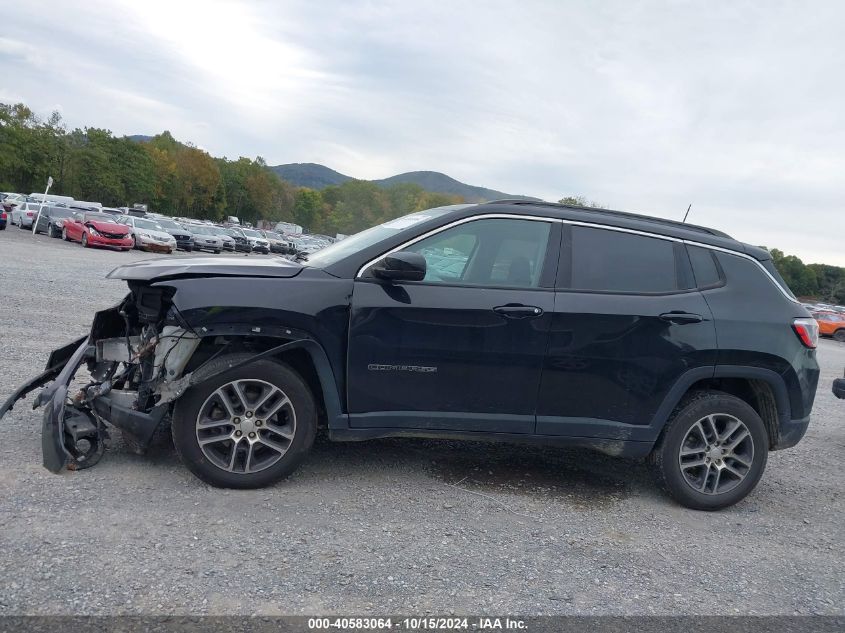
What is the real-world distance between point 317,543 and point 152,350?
5.38ft

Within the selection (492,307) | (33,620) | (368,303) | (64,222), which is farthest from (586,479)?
(64,222)

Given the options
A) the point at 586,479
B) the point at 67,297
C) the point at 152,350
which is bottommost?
Result: the point at 67,297

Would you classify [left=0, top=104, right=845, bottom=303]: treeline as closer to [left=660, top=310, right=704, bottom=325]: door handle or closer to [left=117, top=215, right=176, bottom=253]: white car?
[left=117, top=215, right=176, bottom=253]: white car

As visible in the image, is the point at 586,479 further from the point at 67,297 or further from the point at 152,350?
the point at 67,297

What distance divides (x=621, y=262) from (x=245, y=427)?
2.66 meters

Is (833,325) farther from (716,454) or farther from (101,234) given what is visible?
(101,234)

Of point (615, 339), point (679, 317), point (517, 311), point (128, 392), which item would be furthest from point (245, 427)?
point (679, 317)

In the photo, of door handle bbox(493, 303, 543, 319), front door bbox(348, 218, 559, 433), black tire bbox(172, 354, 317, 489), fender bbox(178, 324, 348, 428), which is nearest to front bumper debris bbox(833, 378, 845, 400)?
front door bbox(348, 218, 559, 433)

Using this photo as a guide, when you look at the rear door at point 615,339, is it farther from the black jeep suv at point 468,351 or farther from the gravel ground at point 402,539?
the gravel ground at point 402,539

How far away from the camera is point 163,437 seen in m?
4.79

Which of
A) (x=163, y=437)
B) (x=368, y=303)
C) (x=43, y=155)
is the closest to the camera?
(x=368, y=303)

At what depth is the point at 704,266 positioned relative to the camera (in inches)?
184

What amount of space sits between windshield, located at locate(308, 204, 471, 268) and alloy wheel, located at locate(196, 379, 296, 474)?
2.99ft

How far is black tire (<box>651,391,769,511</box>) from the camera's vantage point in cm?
452
